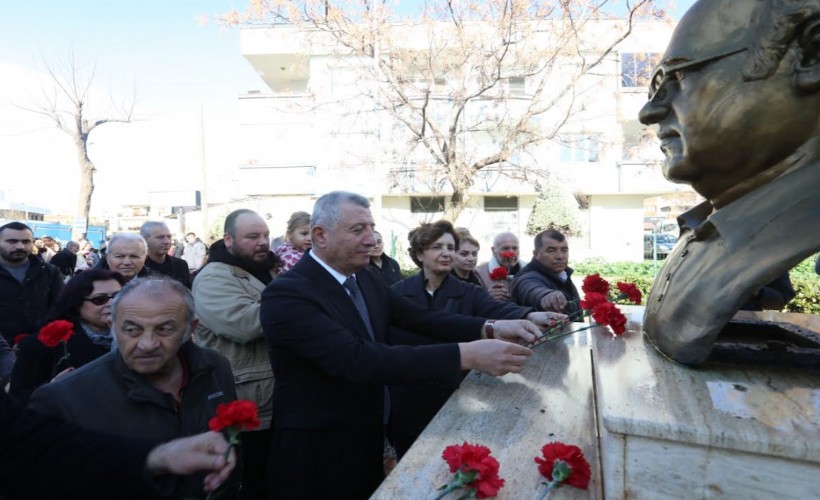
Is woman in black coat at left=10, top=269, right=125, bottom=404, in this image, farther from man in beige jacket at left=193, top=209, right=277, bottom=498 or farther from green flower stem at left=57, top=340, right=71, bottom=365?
man in beige jacket at left=193, top=209, right=277, bottom=498

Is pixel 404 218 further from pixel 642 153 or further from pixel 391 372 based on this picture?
pixel 391 372

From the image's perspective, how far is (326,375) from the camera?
2.12m

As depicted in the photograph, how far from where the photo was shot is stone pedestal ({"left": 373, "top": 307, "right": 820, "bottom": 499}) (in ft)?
3.80

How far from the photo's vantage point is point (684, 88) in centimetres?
174

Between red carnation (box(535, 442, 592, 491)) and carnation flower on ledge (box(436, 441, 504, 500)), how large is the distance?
0.13 metres

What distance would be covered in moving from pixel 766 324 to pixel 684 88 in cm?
94

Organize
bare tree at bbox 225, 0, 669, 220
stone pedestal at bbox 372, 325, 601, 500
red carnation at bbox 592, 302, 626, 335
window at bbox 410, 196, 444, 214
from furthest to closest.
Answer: window at bbox 410, 196, 444, 214
bare tree at bbox 225, 0, 669, 220
red carnation at bbox 592, 302, 626, 335
stone pedestal at bbox 372, 325, 601, 500

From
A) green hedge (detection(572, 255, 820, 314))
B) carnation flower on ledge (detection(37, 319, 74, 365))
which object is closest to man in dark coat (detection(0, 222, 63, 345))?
carnation flower on ledge (detection(37, 319, 74, 365))

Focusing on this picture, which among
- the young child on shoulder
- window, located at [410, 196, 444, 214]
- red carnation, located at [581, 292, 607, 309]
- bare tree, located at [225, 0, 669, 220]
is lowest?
red carnation, located at [581, 292, 607, 309]

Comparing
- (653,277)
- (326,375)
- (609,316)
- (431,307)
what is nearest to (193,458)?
(326,375)

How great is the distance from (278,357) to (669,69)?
1.80m

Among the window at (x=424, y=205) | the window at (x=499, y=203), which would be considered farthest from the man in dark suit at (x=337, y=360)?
the window at (x=499, y=203)

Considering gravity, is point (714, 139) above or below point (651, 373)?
above

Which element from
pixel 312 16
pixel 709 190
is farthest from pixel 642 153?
pixel 709 190
